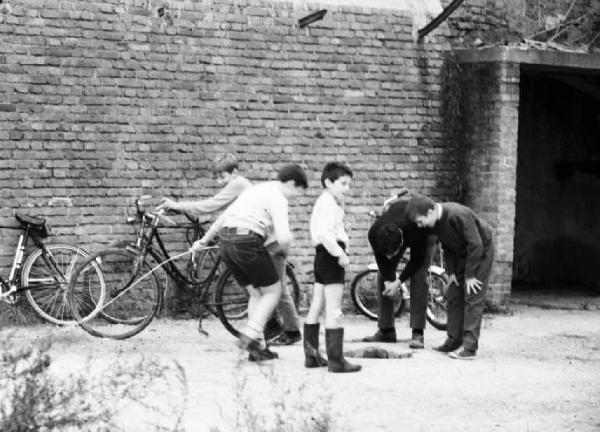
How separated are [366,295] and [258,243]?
350 centimetres

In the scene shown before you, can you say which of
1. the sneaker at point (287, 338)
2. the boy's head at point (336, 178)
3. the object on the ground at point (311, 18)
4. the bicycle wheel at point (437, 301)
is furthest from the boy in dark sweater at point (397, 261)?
the object on the ground at point (311, 18)

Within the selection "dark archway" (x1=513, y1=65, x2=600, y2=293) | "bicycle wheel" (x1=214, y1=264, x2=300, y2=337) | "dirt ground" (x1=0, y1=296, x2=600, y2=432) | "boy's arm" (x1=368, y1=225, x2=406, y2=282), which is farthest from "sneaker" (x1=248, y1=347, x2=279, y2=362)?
"dark archway" (x1=513, y1=65, x2=600, y2=293)

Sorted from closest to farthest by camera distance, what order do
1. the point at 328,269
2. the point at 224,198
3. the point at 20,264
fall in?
the point at 328,269, the point at 224,198, the point at 20,264

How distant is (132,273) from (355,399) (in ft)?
10.8

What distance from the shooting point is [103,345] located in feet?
35.1

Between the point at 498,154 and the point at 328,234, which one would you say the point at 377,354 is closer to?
the point at 328,234

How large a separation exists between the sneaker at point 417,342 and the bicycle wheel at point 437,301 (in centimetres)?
126

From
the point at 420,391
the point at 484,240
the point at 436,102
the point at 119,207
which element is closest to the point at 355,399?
the point at 420,391

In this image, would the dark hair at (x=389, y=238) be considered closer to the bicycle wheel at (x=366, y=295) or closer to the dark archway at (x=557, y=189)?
the bicycle wheel at (x=366, y=295)

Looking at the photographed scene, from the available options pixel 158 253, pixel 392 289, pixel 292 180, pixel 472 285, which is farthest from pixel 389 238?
pixel 158 253

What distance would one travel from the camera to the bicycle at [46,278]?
38.1 feet

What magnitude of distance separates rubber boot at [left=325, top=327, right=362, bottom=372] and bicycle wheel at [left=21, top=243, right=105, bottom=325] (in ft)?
9.39

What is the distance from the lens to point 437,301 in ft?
41.5

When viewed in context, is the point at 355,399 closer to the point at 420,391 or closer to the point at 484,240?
the point at 420,391
